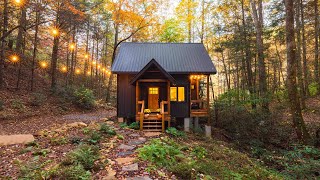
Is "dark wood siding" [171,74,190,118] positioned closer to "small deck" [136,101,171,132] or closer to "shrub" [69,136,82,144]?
"small deck" [136,101,171,132]

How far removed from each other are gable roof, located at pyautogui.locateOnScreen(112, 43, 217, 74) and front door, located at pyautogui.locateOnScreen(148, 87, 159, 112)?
1826 millimetres

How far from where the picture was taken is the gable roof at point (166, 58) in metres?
12.4

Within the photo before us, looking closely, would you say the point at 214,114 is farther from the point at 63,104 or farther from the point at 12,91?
the point at 12,91

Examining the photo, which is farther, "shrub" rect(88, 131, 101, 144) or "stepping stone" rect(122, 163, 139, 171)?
"shrub" rect(88, 131, 101, 144)

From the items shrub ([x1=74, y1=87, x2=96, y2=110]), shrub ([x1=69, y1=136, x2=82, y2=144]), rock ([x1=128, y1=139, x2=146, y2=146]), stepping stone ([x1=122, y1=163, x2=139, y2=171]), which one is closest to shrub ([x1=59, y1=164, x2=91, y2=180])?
stepping stone ([x1=122, y1=163, x2=139, y2=171])

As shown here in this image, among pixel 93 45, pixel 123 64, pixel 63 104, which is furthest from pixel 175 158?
A: pixel 93 45

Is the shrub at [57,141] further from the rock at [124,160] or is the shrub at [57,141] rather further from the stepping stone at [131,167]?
the stepping stone at [131,167]

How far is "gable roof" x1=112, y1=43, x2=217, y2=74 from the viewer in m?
12.4

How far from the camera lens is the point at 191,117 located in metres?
12.8

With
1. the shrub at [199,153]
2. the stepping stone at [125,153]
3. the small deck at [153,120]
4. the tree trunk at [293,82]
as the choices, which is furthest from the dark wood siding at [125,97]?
the tree trunk at [293,82]

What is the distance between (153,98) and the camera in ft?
44.7

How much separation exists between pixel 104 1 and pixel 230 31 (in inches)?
511

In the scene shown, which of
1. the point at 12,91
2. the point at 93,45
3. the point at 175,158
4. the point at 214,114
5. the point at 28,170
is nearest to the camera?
the point at 28,170

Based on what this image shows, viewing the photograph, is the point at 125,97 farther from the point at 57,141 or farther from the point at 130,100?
the point at 57,141
